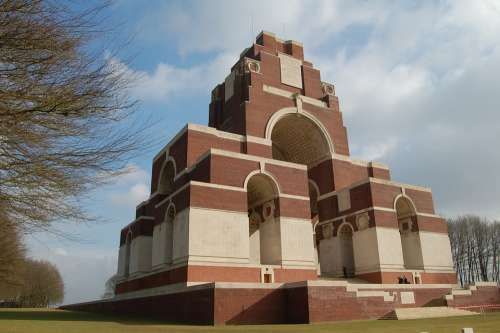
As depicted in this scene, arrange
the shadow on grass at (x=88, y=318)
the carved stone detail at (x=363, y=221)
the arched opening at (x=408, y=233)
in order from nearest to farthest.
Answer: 1. the shadow on grass at (x=88, y=318)
2. the carved stone detail at (x=363, y=221)
3. the arched opening at (x=408, y=233)

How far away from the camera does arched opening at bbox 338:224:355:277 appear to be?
26.7 m

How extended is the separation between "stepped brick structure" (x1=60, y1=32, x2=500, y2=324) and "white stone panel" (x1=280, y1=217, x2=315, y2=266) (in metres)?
0.06

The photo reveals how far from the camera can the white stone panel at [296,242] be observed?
22.1m

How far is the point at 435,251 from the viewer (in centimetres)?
2736

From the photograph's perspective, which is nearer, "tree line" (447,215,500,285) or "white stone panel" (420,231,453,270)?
"white stone panel" (420,231,453,270)

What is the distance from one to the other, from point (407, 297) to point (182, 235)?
37.6 ft

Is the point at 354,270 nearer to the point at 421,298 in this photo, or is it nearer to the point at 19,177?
the point at 421,298

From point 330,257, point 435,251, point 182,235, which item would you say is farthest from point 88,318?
point 435,251

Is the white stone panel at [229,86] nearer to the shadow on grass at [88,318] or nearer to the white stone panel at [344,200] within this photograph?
the white stone panel at [344,200]

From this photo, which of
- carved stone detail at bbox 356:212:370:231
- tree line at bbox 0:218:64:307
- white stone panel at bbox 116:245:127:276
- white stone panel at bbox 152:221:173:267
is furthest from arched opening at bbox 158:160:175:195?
tree line at bbox 0:218:64:307

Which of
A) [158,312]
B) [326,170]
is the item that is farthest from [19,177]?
[326,170]

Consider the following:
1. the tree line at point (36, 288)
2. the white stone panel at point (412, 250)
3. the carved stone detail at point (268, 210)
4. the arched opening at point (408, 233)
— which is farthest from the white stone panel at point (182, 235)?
the tree line at point (36, 288)

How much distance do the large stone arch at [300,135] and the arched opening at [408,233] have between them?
626cm

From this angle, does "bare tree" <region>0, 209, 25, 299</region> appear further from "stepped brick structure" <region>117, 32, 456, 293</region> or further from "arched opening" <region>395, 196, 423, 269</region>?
"arched opening" <region>395, 196, 423, 269</region>
